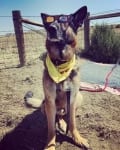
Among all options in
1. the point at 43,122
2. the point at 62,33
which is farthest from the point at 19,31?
the point at 62,33

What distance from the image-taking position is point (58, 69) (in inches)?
127

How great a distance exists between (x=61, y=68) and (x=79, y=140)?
0.98m

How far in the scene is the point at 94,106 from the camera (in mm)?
4660

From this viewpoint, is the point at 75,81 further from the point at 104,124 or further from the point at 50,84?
the point at 104,124

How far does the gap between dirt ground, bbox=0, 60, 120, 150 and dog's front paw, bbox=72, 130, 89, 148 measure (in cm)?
6

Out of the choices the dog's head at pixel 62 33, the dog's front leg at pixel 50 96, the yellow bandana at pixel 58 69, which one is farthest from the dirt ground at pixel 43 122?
the dog's head at pixel 62 33

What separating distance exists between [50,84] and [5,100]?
75.9 inches

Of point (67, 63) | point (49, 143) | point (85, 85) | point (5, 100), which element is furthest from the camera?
point (85, 85)

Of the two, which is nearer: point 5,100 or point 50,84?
point 50,84

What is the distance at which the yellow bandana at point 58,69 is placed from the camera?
3.21 metres

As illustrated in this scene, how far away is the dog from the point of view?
293 centimetres

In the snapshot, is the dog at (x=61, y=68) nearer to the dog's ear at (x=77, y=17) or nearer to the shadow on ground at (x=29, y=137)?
the dog's ear at (x=77, y=17)

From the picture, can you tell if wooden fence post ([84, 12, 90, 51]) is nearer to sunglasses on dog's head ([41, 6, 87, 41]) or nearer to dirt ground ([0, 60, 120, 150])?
dirt ground ([0, 60, 120, 150])

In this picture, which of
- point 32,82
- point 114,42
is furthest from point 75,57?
point 114,42
